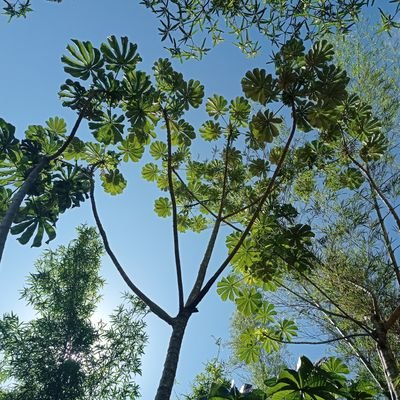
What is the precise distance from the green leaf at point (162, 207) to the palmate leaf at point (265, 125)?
4.73ft

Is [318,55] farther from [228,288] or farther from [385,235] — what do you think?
[385,235]

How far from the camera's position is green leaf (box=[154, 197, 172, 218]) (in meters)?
4.83

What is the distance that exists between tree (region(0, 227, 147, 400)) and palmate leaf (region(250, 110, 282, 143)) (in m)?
4.65

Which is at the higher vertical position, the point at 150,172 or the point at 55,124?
the point at 150,172

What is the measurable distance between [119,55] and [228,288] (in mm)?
2350

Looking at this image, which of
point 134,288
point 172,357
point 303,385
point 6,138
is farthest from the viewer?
point 6,138

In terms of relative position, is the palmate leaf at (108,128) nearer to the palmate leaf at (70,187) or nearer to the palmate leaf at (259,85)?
the palmate leaf at (70,187)

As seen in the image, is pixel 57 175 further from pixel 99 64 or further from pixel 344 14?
pixel 344 14

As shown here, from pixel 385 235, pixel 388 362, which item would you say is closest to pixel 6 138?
pixel 388 362

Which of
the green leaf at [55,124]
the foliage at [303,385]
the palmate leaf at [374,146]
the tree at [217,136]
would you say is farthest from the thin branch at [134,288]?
the palmate leaf at [374,146]

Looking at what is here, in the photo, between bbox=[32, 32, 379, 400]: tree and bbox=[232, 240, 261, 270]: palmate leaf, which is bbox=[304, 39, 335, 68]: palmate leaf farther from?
bbox=[232, 240, 261, 270]: palmate leaf

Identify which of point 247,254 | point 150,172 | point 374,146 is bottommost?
point 247,254

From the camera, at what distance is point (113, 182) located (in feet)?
14.7

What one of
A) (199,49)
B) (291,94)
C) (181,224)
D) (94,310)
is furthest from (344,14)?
(94,310)
